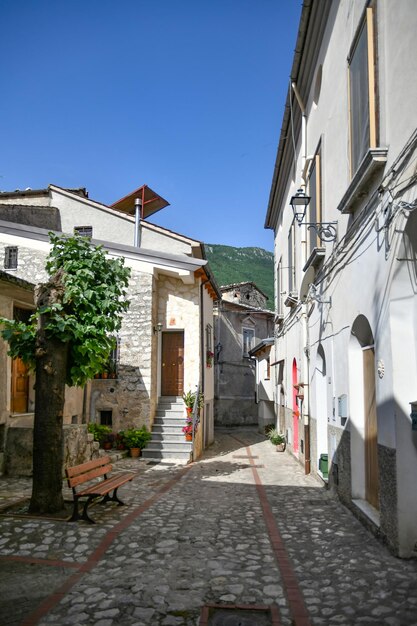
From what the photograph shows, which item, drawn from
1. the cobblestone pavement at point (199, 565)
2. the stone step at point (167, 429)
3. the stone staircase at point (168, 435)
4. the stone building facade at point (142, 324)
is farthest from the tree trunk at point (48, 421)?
the stone step at point (167, 429)

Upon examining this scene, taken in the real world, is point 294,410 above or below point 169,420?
above

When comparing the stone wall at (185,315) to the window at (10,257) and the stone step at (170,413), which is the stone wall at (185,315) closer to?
the stone step at (170,413)

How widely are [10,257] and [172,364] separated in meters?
5.90

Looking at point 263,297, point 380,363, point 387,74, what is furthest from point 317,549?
point 263,297

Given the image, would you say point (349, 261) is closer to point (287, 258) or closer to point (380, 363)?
point (380, 363)

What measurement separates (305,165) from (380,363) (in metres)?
6.15

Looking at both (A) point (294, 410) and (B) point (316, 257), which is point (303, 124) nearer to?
(B) point (316, 257)

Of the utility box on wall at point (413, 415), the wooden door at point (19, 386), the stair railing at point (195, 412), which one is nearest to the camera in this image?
the utility box on wall at point (413, 415)

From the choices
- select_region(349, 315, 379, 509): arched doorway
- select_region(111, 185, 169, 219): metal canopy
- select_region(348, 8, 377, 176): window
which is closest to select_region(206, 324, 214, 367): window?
select_region(111, 185, 169, 219): metal canopy

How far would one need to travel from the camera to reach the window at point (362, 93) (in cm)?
543

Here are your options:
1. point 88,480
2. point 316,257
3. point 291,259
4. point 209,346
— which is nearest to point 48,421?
point 88,480

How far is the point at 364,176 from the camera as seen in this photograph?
5555 millimetres

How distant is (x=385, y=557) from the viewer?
491 centimetres

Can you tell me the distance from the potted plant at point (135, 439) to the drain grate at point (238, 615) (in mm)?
8977
